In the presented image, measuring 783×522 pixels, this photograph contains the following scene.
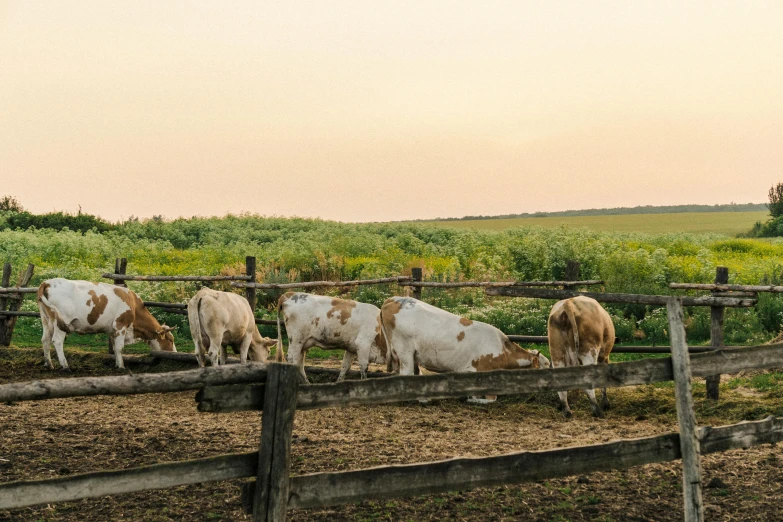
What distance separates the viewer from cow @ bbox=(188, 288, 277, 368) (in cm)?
1226

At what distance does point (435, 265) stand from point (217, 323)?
665 inches

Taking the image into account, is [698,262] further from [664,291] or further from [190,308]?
[190,308]

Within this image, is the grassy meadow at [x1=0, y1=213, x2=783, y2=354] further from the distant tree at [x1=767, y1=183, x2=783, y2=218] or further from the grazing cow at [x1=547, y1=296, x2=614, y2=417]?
the distant tree at [x1=767, y1=183, x2=783, y2=218]

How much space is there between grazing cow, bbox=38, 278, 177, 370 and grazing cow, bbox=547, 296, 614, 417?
7.79 m

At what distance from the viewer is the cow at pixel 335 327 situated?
12094mm

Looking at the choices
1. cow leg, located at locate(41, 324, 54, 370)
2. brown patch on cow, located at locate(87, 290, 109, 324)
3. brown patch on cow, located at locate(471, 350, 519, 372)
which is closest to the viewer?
brown patch on cow, located at locate(471, 350, 519, 372)

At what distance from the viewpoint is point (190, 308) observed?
12391mm

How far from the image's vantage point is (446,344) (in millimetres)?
11125

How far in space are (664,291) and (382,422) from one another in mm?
12841

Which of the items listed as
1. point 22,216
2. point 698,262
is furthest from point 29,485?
point 22,216

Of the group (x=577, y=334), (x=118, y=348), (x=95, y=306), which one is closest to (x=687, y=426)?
(x=577, y=334)

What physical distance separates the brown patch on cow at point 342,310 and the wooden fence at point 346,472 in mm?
7561

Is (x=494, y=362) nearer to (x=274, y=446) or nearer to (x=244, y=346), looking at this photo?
(x=244, y=346)

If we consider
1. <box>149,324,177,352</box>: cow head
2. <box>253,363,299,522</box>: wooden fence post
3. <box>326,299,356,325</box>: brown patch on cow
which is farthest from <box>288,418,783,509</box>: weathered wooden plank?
<box>149,324,177,352</box>: cow head
